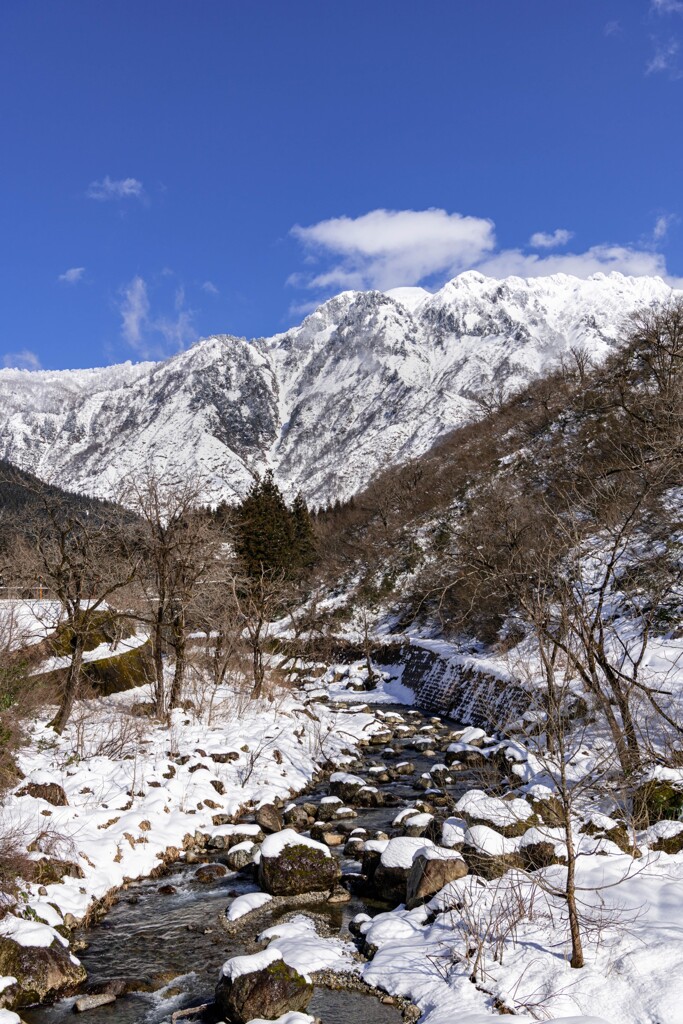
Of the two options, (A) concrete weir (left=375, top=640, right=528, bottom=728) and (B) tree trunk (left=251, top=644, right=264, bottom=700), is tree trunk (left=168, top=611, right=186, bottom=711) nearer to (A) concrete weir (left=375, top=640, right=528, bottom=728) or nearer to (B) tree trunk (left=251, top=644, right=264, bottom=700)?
(B) tree trunk (left=251, top=644, right=264, bottom=700)

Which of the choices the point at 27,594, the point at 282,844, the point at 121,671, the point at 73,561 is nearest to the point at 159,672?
the point at 121,671

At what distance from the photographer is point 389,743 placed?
24.0 m

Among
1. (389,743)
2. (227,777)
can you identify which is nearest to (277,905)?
(227,777)

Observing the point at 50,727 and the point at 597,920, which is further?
the point at 50,727

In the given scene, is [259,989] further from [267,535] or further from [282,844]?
[267,535]

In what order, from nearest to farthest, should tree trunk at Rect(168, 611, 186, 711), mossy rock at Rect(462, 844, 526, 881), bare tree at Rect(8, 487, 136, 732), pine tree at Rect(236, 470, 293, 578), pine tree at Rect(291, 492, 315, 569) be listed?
1. mossy rock at Rect(462, 844, 526, 881)
2. bare tree at Rect(8, 487, 136, 732)
3. tree trunk at Rect(168, 611, 186, 711)
4. pine tree at Rect(236, 470, 293, 578)
5. pine tree at Rect(291, 492, 315, 569)

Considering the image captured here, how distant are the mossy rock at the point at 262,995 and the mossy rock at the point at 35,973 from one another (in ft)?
6.91

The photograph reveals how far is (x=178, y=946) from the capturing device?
983cm

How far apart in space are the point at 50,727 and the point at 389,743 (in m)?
11.5

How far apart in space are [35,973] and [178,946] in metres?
2.04

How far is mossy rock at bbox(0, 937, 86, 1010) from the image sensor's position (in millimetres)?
8195

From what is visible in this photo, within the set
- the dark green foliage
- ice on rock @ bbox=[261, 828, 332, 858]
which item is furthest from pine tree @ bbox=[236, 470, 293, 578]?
ice on rock @ bbox=[261, 828, 332, 858]

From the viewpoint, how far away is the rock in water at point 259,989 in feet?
25.5

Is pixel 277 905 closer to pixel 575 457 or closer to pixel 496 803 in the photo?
pixel 496 803
